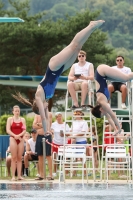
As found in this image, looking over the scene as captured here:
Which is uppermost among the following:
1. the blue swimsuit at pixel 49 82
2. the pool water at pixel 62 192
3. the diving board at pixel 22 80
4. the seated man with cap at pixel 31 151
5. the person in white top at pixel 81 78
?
the diving board at pixel 22 80

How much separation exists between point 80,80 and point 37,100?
12.5 feet

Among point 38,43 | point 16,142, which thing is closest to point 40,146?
point 16,142

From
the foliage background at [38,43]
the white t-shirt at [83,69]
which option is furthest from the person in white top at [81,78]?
the foliage background at [38,43]

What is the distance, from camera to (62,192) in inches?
482

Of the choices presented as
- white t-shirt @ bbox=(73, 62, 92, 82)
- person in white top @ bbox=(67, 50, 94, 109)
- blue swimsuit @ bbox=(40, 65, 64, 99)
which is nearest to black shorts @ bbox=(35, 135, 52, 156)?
person in white top @ bbox=(67, 50, 94, 109)

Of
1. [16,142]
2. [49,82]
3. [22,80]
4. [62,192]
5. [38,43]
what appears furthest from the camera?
[38,43]

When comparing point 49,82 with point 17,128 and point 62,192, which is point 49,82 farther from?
point 17,128

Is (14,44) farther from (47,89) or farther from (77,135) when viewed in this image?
(47,89)

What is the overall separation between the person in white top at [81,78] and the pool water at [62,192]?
2.19 metres

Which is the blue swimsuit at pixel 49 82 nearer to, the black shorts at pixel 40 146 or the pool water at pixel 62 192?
the pool water at pixel 62 192

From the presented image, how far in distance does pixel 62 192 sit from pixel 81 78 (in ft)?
11.5

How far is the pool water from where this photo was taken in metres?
10.8

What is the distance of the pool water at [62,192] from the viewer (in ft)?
35.3

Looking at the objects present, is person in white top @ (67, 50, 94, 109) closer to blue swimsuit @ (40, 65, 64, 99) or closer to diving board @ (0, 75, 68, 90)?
Answer: blue swimsuit @ (40, 65, 64, 99)
